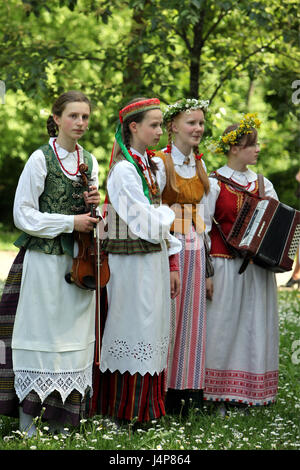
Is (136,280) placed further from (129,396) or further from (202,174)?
(202,174)

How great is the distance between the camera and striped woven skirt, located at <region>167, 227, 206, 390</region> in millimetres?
5039

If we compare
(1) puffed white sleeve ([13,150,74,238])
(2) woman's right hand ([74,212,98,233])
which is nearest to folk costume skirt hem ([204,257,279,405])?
(2) woman's right hand ([74,212,98,233])

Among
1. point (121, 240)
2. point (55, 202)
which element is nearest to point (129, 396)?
point (121, 240)

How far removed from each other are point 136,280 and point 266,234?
115 cm

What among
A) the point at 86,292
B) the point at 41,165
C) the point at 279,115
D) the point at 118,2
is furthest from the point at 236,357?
the point at 118,2

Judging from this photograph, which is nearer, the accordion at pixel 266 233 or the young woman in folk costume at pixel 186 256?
the young woman in folk costume at pixel 186 256

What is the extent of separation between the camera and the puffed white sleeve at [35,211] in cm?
421

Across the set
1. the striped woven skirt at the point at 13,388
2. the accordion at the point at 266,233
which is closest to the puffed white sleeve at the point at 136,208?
the striped woven skirt at the point at 13,388

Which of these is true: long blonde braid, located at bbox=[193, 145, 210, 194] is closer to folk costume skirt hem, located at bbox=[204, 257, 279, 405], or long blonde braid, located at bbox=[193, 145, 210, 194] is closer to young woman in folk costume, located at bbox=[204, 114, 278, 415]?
young woman in folk costume, located at bbox=[204, 114, 278, 415]

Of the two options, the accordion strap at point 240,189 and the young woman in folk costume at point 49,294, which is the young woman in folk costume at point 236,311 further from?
the young woman in folk costume at point 49,294

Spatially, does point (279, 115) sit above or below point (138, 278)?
above

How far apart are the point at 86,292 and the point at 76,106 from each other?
1.14 m

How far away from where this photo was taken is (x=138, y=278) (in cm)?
452

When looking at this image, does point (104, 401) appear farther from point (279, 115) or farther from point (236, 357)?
point (279, 115)
